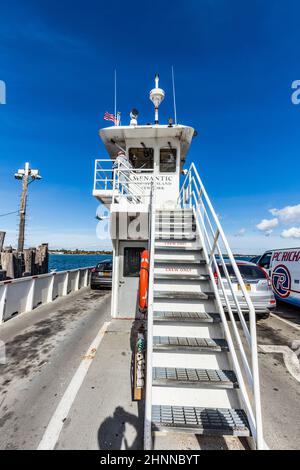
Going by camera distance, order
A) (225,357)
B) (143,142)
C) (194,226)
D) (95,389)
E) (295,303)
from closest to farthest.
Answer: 1. (225,357)
2. (95,389)
3. (194,226)
4. (295,303)
5. (143,142)

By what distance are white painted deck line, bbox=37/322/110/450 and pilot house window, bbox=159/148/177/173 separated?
658 cm

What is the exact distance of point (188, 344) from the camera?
3098mm

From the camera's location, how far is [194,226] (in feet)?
19.4

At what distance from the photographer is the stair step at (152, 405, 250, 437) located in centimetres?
230

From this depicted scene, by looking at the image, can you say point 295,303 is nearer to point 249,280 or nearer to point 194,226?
point 249,280

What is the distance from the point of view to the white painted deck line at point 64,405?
2.39m

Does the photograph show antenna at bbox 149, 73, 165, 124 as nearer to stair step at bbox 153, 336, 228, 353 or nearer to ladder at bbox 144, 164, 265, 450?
ladder at bbox 144, 164, 265, 450

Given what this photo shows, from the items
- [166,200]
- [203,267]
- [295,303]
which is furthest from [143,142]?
[295,303]

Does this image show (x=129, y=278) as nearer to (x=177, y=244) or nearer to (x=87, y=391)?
(x=177, y=244)

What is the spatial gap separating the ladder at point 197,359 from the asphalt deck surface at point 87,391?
23cm

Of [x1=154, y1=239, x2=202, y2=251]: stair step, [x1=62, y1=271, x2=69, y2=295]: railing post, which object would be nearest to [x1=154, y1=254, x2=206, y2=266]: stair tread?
[x1=154, y1=239, x2=202, y2=251]: stair step

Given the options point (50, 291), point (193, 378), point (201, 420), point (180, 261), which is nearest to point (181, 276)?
point (180, 261)

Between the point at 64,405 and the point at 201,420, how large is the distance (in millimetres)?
1795
